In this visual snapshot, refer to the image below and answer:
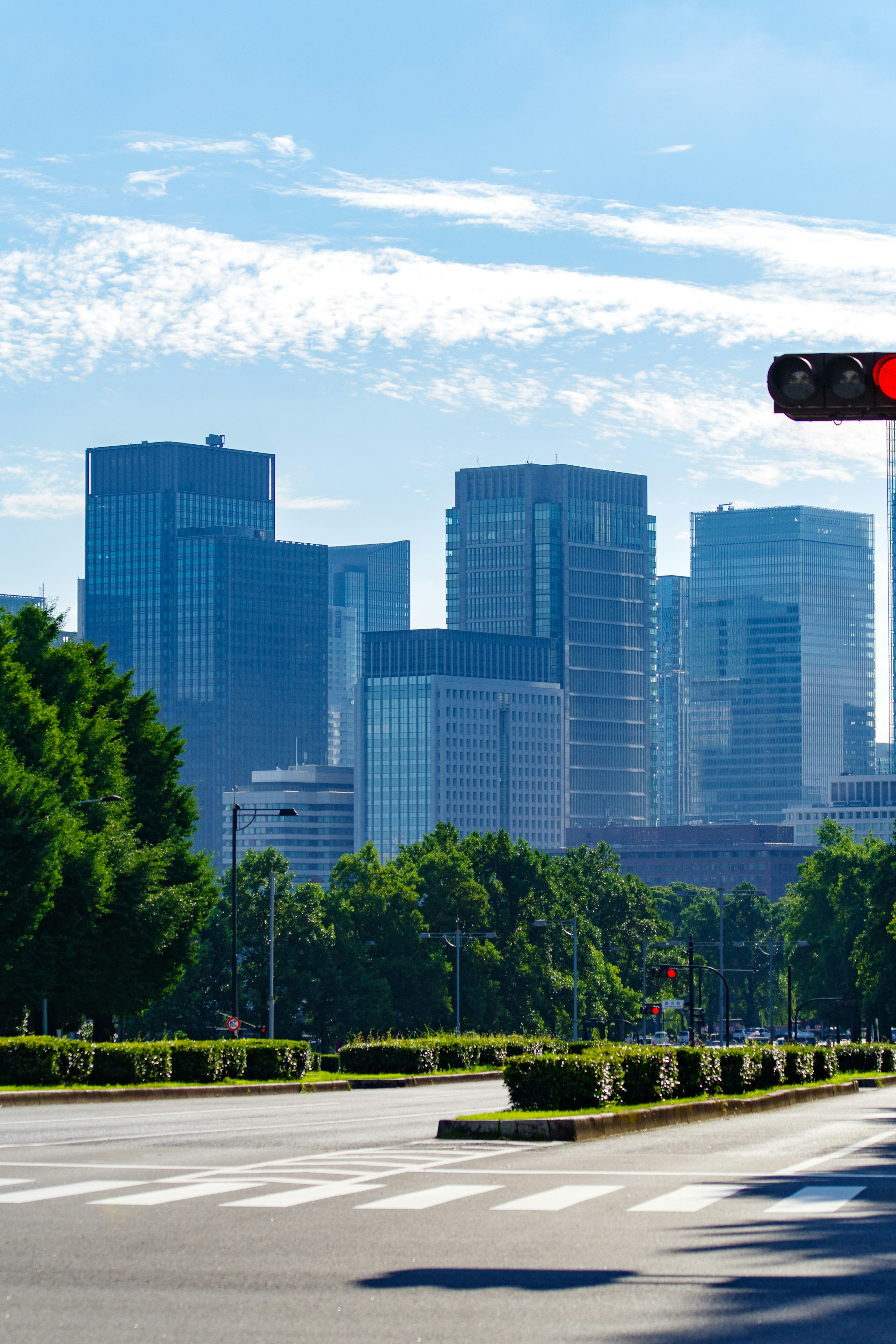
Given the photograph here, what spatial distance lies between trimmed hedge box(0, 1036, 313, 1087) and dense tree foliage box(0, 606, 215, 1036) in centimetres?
795

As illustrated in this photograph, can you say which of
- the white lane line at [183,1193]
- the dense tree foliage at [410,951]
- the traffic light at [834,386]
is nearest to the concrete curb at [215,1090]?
the white lane line at [183,1193]

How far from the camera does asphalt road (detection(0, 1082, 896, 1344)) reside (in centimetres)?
966

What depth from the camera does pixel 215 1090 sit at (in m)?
40.6

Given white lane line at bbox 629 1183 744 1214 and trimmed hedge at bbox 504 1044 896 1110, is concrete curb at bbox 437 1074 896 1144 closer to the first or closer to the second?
trimmed hedge at bbox 504 1044 896 1110

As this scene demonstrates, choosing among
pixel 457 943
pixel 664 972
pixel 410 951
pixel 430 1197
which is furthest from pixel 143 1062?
pixel 410 951

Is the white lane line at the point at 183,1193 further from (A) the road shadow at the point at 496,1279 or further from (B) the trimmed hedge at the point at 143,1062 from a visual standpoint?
(B) the trimmed hedge at the point at 143,1062

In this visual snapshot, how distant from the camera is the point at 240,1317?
9.84 m

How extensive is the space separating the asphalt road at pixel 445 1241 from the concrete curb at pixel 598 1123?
1.40 feet

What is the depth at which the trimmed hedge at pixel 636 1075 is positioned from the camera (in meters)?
24.1

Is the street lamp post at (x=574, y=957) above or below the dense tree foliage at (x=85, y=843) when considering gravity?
below

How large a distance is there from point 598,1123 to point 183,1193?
791 cm

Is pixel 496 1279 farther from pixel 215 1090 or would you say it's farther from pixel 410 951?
pixel 410 951

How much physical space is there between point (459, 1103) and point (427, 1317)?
85.6ft

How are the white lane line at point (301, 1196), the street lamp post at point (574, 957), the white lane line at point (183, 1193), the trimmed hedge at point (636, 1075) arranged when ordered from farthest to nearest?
the street lamp post at point (574, 957), the trimmed hedge at point (636, 1075), the white lane line at point (183, 1193), the white lane line at point (301, 1196)
